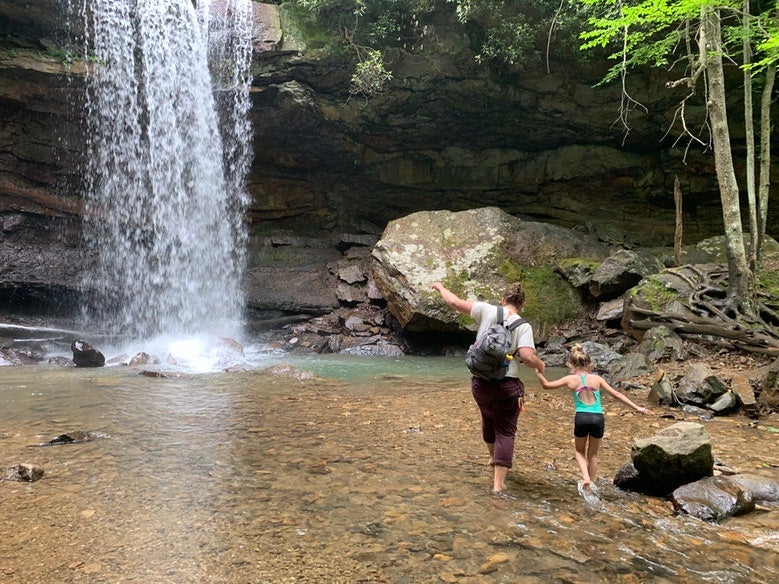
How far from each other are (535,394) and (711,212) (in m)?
13.6

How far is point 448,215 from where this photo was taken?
45.4 ft

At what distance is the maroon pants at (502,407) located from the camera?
11.9 feet

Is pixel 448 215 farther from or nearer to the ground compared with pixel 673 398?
farther from the ground

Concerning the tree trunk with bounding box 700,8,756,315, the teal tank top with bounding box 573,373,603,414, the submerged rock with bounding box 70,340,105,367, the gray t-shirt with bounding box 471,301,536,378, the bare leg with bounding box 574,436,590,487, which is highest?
the tree trunk with bounding box 700,8,756,315

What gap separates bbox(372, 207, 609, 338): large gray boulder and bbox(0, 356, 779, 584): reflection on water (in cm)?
623

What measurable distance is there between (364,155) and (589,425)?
15.3m

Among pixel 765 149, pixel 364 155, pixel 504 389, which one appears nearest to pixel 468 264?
pixel 765 149

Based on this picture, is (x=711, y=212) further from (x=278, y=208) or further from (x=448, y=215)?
(x=278, y=208)

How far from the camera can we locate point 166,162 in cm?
1498

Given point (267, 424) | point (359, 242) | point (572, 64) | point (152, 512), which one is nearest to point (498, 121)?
point (572, 64)

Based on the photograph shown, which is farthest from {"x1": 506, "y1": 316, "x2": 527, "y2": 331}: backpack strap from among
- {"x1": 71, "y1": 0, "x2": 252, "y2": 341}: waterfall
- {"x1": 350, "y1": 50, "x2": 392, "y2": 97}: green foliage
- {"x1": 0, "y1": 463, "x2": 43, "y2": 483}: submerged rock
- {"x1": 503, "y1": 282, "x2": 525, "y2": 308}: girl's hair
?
{"x1": 71, "y1": 0, "x2": 252, "y2": 341}: waterfall

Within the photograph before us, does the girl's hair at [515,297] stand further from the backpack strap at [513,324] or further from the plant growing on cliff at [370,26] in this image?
the plant growing on cliff at [370,26]

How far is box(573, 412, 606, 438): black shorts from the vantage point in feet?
11.9

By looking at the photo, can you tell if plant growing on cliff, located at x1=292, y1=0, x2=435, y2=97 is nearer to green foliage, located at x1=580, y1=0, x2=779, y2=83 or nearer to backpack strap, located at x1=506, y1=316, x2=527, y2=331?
green foliage, located at x1=580, y1=0, x2=779, y2=83
